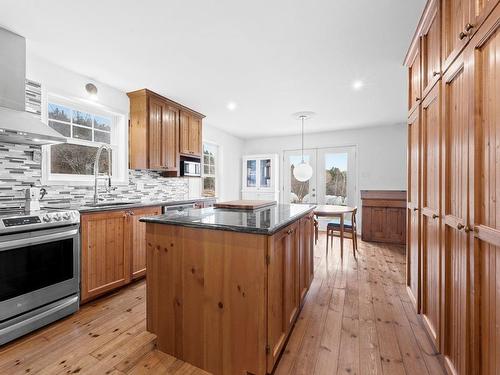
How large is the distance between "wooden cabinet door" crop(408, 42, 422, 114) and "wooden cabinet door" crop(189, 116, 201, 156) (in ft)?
10.4

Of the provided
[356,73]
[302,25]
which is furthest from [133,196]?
[356,73]

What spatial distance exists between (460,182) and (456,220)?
0.21m

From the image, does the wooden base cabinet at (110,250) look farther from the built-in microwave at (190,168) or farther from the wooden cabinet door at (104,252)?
the built-in microwave at (190,168)

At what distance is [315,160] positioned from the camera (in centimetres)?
591

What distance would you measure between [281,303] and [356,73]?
2662 mm

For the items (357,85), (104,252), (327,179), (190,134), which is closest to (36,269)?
(104,252)

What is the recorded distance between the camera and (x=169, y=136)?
368 centimetres

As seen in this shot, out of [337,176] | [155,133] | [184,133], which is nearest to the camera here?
[155,133]

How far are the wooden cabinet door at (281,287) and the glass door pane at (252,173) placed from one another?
453cm

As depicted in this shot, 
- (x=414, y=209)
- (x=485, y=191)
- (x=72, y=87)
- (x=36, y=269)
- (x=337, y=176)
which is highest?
(x=72, y=87)

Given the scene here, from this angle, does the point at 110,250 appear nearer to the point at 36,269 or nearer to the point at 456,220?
the point at 36,269

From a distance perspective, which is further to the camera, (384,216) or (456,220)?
(384,216)

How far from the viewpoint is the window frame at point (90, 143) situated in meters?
2.54

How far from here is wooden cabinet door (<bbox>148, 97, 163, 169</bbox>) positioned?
3.36 m
